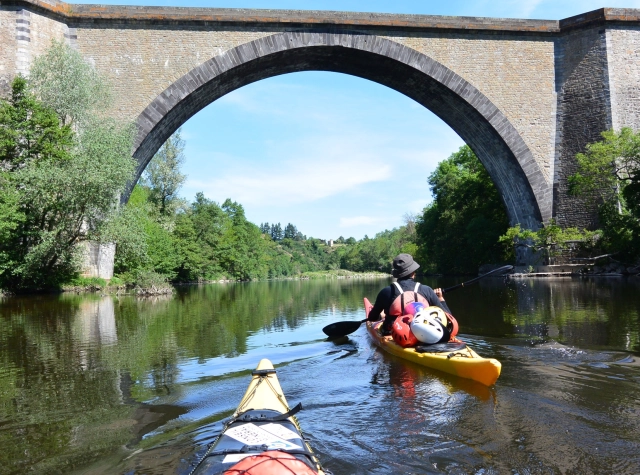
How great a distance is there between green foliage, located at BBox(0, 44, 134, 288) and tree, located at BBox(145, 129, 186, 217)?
21789 millimetres

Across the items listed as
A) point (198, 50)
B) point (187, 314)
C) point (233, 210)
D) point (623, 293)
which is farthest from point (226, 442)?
point (233, 210)

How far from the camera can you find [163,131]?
71.5 ft

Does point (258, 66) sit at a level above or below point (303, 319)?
above

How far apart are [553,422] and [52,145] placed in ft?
59.6

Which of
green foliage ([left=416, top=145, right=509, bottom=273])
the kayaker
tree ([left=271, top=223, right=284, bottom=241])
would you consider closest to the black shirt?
the kayaker

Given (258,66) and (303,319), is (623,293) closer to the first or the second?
(303,319)

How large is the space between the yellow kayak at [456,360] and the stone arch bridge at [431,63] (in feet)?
54.0

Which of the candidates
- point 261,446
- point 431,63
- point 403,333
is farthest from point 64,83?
point 261,446

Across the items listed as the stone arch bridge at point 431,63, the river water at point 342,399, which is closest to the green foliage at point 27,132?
the stone arch bridge at point 431,63

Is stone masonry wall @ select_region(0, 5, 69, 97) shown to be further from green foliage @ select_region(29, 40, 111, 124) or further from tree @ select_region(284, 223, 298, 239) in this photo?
tree @ select_region(284, 223, 298, 239)

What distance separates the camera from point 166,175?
135 feet

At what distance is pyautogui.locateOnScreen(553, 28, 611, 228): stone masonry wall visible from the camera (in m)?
21.9

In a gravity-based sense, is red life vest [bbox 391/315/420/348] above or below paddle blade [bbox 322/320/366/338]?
above

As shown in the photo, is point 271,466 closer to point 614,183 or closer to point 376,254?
point 614,183
